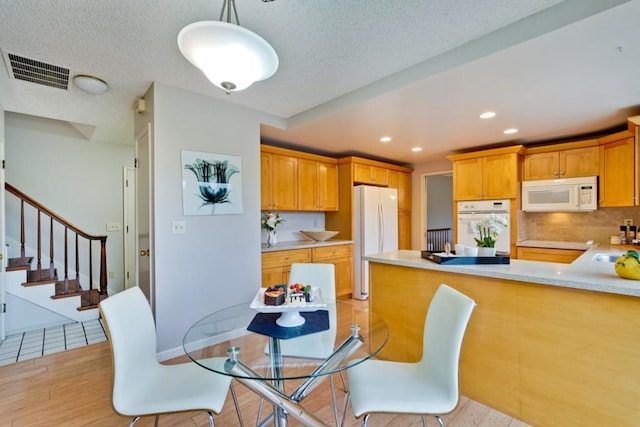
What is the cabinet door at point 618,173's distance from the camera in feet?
10.2

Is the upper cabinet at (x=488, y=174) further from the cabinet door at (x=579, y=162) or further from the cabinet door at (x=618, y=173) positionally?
the cabinet door at (x=618, y=173)

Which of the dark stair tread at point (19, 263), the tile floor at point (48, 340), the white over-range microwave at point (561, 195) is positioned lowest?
the tile floor at point (48, 340)

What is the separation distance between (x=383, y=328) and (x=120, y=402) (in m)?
1.30

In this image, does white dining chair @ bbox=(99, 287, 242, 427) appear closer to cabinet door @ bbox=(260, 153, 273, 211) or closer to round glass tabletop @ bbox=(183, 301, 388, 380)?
round glass tabletop @ bbox=(183, 301, 388, 380)

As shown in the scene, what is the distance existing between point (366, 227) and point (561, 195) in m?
2.54

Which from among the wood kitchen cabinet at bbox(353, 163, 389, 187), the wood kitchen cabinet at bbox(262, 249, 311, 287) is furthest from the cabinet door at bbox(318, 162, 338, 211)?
the wood kitchen cabinet at bbox(262, 249, 311, 287)

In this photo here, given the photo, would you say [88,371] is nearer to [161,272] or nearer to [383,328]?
[161,272]

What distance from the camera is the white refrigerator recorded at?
4348 millimetres

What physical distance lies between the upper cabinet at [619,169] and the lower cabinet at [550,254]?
2.23ft

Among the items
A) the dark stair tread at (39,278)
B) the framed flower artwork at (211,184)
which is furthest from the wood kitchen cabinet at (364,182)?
the dark stair tread at (39,278)

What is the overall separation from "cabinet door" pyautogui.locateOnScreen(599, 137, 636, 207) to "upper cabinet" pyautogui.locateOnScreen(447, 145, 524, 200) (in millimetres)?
A: 842

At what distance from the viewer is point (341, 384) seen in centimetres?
212

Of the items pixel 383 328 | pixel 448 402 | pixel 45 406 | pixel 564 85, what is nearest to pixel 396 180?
pixel 564 85

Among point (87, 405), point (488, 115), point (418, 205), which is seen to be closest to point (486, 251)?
point (488, 115)
